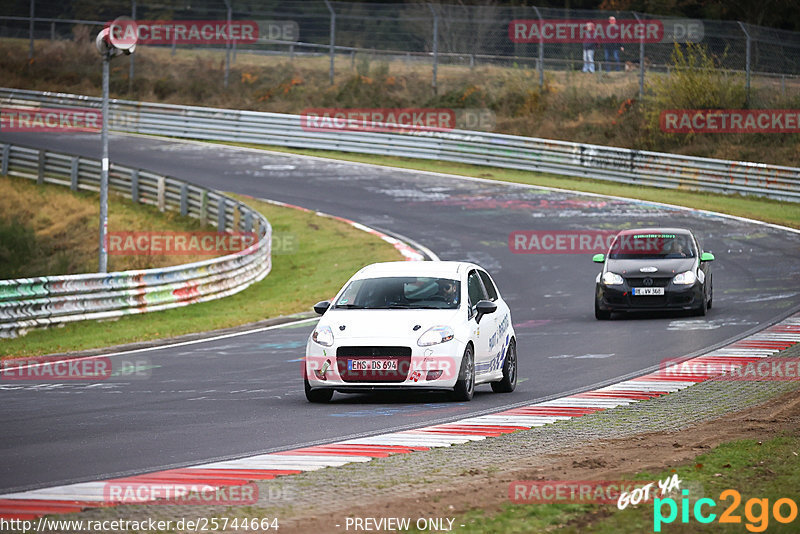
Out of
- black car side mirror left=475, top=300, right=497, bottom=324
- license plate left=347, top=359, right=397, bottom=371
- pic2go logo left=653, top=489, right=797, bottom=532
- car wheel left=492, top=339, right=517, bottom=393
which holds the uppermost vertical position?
pic2go logo left=653, top=489, right=797, bottom=532

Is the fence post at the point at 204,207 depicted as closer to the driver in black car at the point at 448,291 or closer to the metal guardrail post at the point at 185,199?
the metal guardrail post at the point at 185,199

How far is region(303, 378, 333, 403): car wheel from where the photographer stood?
12.5 m

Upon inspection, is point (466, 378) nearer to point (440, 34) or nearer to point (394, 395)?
point (394, 395)

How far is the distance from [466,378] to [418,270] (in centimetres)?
164

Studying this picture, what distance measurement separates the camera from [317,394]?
12.5 m

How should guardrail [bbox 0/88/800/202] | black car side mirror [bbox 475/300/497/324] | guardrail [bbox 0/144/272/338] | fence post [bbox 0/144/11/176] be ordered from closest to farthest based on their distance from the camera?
black car side mirror [bbox 475/300/497/324], guardrail [bbox 0/144/272/338], guardrail [bbox 0/88/800/202], fence post [bbox 0/144/11/176]

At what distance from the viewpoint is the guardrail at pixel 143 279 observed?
2034 centimetres

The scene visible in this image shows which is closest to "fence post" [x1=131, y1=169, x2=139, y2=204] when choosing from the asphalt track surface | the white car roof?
the asphalt track surface

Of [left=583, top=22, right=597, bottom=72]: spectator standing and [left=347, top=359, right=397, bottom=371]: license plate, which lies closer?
[left=347, top=359, right=397, bottom=371]: license plate

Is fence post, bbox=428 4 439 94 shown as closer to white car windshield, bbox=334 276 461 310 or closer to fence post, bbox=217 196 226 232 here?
fence post, bbox=217 196 226 232

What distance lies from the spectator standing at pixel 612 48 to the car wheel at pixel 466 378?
29.8 m

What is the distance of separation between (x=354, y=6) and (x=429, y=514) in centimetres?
4011

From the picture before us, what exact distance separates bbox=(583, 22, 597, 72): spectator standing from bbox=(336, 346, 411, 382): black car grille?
104 feet

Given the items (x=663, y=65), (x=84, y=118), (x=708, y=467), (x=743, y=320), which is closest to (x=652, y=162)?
(x=663, y=65)
